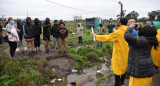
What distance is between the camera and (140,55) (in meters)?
2.50

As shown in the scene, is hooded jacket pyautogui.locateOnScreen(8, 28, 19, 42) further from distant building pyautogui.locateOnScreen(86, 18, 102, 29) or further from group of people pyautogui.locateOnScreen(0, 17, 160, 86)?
distant building pyautogui.locateOnScreen(86, 18, 102, 29)

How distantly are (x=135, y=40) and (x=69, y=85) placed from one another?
3543 mm

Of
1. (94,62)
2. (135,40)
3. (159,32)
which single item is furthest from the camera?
(94,62)

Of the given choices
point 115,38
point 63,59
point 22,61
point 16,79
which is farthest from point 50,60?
point 115,38

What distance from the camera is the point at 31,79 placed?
16.2ft

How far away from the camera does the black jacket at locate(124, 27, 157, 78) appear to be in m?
2.42

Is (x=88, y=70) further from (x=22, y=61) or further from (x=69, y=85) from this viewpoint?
(x=22, y=61)

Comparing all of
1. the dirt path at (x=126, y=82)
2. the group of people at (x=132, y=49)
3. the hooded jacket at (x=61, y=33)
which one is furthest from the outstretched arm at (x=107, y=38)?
the hooded jacket at (x=61, y=33)

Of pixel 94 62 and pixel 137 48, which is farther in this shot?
pixel 94 62

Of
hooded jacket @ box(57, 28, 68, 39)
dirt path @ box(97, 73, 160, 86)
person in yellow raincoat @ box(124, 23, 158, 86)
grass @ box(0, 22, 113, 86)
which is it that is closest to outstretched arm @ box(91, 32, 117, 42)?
person in yellow raincoat @ box(124, 23, 158, 86)

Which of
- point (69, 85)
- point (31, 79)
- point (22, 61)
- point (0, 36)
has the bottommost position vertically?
point (69, 85)

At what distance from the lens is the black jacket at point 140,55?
242 cm

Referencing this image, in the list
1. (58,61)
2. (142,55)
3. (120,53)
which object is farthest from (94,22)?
(142,55)

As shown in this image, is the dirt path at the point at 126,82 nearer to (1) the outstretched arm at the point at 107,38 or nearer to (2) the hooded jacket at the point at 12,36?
(1) the outstretched arm at the point at 107,38
